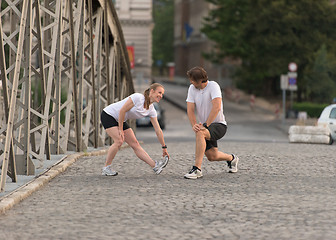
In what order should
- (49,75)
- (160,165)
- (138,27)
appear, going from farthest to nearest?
(138,27) → (49,75) → (160,165)

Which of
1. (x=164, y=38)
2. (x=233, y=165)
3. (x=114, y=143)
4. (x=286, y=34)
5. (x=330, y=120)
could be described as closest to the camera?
(x=114, y=143)

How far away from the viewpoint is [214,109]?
10.3 m

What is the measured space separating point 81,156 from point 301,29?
136 feet

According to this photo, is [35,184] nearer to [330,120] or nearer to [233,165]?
[233,165]

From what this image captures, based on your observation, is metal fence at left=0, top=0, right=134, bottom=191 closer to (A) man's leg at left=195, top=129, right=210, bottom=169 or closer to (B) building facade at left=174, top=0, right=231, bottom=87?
(A) man's leg at left=195, top=129, right=210, bottom=169

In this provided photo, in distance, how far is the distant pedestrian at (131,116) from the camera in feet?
34.2

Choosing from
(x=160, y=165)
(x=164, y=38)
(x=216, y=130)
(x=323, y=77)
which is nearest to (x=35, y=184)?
(x=160, y=165)

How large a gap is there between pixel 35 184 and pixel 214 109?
2.44m

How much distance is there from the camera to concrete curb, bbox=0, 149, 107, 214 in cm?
821

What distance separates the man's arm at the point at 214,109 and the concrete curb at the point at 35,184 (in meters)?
2.16

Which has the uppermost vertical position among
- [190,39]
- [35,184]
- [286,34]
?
[35,184]

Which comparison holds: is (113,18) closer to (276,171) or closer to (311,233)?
(276,171)

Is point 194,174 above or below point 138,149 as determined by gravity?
below

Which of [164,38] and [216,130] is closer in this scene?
[216,130]
